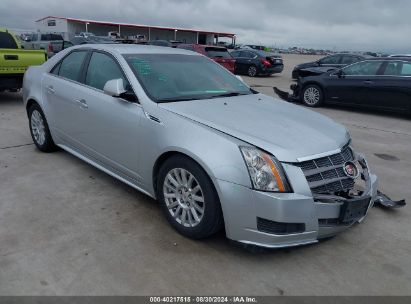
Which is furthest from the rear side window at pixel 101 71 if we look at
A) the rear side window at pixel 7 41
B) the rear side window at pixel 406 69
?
the rear side window at pixel 406 69

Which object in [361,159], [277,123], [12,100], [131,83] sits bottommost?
[12,100]

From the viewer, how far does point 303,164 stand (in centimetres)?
279

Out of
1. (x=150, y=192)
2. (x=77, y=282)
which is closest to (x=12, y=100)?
(x=150, y=192)

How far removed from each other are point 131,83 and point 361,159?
2.32 metres

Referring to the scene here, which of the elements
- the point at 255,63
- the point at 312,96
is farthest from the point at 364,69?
the point at 255,63

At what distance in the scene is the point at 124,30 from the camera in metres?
60.2

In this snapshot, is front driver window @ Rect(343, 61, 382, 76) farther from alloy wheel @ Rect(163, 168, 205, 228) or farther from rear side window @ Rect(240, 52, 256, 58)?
rear side window @ Rect(240, 52, 256, 58)

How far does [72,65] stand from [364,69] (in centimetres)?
772

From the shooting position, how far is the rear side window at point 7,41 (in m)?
8.66

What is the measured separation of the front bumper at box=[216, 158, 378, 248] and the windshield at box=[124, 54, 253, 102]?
4.20 ft

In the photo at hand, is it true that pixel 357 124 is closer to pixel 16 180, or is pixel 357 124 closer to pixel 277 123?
pixel 277 123

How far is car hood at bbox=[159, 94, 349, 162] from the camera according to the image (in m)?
2.85

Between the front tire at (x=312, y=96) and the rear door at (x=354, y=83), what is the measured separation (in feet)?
0.79

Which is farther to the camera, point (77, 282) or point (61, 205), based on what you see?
point (61, 205)
